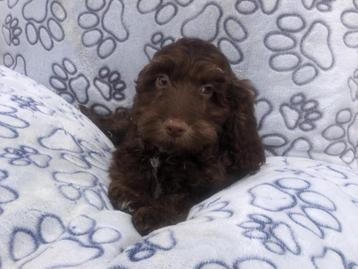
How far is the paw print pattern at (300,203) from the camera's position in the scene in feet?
5.85

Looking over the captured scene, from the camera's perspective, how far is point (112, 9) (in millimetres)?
3045

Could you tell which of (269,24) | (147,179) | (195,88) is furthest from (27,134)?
(269,24)

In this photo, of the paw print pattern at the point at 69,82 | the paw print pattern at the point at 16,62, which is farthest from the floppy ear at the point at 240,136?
the paw print pattern at the point at 16,62

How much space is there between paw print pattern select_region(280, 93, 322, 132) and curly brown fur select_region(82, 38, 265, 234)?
397 millimetres

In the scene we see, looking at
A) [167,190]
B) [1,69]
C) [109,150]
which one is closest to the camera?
[167,190]

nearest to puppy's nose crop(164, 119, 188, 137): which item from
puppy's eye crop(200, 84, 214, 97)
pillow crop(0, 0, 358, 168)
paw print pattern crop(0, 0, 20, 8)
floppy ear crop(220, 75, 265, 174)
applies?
puppy's eye crop(200, 84, 214, 97)

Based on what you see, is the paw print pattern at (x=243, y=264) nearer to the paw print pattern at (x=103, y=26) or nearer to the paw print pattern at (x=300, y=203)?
the paw print pattern at (x=300, y=203)

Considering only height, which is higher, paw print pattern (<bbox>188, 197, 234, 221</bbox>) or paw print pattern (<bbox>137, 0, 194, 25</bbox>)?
paw print pattern (<bbox>137, 0, 194, 25</bbox>)

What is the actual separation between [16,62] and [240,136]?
61.9 inches

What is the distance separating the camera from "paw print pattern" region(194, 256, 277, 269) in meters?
1.45

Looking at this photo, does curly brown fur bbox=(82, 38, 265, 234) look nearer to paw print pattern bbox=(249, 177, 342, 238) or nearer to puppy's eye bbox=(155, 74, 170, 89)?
puppy's eye bbox=(155, 74, 170, 89)

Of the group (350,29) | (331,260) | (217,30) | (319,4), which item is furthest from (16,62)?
(331,260)

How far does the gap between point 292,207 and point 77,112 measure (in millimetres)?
1325

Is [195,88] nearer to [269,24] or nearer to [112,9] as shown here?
[269,24]
